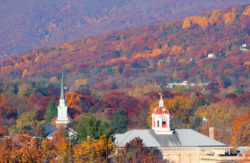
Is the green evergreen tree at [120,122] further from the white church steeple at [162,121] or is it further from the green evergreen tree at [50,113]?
the white church steeple at [162,121]

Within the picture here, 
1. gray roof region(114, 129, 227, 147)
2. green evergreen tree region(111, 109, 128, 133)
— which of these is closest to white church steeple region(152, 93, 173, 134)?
gray roof region(114, 129, 227, 147)

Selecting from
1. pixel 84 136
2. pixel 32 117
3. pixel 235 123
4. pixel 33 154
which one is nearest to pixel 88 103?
pixel 32 117

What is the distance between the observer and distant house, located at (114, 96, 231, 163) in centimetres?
6275

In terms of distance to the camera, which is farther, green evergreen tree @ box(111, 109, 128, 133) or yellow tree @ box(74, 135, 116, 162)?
green evergreen tree @ box(111, 109, 128, 133)

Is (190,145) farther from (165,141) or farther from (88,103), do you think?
(88,103)

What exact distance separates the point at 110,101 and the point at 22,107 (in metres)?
17.3

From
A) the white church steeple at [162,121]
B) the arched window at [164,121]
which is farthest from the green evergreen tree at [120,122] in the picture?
the arched window at [164,121]

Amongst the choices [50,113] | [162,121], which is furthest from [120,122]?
[162,121]

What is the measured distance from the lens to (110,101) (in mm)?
142375

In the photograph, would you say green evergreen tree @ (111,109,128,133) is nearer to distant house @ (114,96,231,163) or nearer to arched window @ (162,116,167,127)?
arched window @ (162,116,167,127)

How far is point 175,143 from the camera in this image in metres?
63.6

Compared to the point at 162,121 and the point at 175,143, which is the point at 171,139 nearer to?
the point at 175,143

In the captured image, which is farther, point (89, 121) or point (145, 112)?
point (145, 112)

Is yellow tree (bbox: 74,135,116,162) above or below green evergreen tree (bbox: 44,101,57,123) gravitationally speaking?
below
